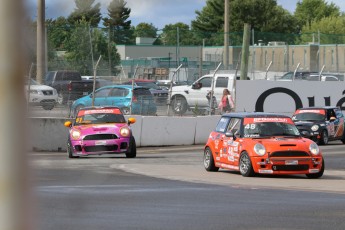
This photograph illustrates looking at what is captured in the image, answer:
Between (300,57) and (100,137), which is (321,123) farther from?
(100,137)

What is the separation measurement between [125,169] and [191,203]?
7582mm

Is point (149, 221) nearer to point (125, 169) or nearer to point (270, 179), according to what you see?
point (270, 179)

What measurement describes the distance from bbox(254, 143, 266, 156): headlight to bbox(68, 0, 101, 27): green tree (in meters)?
16.9

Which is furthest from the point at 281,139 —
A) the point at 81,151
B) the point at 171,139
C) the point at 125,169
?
the point at 171,139

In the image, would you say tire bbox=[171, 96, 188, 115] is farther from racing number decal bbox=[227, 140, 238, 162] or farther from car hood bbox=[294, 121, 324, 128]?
racing number decal bbox=[227, 140, 238, 162]

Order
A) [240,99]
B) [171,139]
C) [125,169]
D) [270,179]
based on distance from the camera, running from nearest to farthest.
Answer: [270,179], [125,169], [171,139], [240,99]

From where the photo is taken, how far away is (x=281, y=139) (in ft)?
61.9

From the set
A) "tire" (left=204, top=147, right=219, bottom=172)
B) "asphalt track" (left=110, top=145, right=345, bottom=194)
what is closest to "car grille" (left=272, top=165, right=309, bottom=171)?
"asphalt track" (left=110, top=145, right=345, bottom=194)

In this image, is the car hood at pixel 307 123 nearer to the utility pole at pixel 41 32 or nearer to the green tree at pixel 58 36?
the green tree at pixel 58 36

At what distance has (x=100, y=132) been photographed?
872 inches

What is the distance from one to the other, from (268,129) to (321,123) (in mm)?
12124

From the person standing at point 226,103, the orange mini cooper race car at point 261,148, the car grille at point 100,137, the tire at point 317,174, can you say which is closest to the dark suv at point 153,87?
the person standing at point 226,103

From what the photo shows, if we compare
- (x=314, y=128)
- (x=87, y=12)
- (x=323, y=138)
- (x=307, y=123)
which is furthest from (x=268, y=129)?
(x=87, y=12)

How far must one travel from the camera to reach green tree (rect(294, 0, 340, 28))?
1.99 meters
